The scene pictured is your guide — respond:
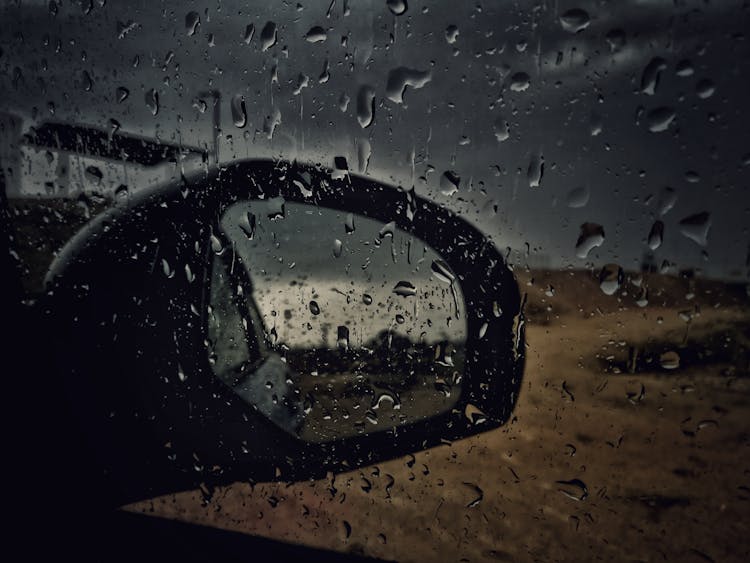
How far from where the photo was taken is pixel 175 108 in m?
1.72

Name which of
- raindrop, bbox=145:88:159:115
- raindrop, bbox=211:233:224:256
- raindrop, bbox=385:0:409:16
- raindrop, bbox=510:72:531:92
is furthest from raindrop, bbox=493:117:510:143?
raindrop, bbox=145:88:159:115

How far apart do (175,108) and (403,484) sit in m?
1.33

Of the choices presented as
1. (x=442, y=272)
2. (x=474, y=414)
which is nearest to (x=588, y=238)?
(x=442, y=272)

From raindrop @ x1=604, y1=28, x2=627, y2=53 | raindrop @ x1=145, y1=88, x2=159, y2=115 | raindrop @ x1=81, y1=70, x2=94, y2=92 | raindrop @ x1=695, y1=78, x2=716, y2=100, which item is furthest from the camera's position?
raindrop @ x1=81, y1=70, x2=94, y2=92

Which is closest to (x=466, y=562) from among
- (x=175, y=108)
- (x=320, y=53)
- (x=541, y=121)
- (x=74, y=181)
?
(x=541, y=121)

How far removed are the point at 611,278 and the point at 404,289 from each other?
52 centimetres

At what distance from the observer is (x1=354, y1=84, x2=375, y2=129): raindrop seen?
141cm

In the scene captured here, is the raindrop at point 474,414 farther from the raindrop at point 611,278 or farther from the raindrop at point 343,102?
the raindrop at point 343,102

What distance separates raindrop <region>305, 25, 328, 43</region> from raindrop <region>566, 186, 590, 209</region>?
2.64ft

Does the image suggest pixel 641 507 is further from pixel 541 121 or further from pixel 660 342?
pixel 541 121

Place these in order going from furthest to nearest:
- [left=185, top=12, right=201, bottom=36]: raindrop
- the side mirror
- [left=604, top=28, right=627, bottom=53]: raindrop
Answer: [left=185, top=12, right=201, bottom=36]: raindrop
the side mirror
[left=604, top=28, right=627, bottom=53]: raindrop

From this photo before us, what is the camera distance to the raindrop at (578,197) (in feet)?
3.59

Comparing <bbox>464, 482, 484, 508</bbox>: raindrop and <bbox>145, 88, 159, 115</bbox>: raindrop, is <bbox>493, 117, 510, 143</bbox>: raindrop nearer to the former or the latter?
<bbox>464, 482, 484, 508</bbox>: raindrop

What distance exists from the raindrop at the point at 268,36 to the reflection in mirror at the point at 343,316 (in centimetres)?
Result: 45
